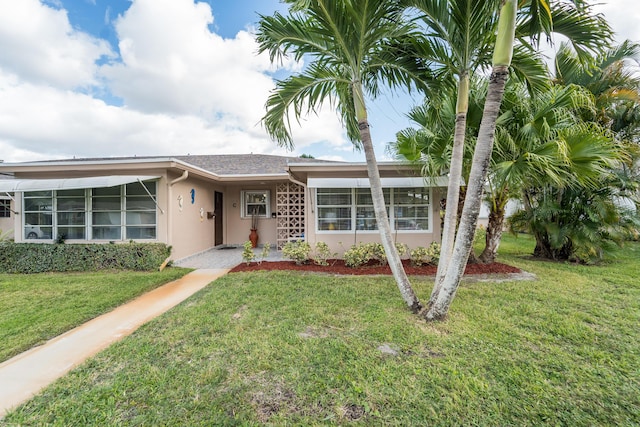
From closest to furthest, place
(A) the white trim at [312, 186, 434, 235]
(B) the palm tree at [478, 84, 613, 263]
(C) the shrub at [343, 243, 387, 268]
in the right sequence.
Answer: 1. (B) the palm tree at [478, 84, 613, 263]
2. (C) the shrub at [343, 243, 387, 268]
3. (A) the white trim at [312, 186, 434, 235]

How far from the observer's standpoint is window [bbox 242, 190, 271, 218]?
13273mm

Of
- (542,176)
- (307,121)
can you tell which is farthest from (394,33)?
(542,176)

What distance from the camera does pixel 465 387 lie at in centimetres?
283

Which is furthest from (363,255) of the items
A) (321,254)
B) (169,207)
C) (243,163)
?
(243,163)

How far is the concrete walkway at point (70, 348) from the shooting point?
9.71ft

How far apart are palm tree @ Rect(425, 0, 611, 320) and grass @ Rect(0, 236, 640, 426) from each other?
3.98ft

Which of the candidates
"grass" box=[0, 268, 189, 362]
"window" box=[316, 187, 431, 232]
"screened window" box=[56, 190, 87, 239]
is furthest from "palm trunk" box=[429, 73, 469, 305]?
"screened window" box=[56, 190, 87, 239]

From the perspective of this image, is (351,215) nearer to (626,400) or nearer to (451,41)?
(451,41)

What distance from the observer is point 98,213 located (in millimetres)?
8992

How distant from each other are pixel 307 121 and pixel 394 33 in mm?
2255

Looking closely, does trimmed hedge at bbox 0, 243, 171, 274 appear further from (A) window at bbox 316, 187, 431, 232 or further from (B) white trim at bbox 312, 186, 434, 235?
(A) window at bbox 316, 187, 431, 232

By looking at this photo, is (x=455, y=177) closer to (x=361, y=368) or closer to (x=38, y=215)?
(x=361, y=368)

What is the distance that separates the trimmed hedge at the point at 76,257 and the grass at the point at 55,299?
1.20ft

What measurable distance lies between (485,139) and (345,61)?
275 centimetres
